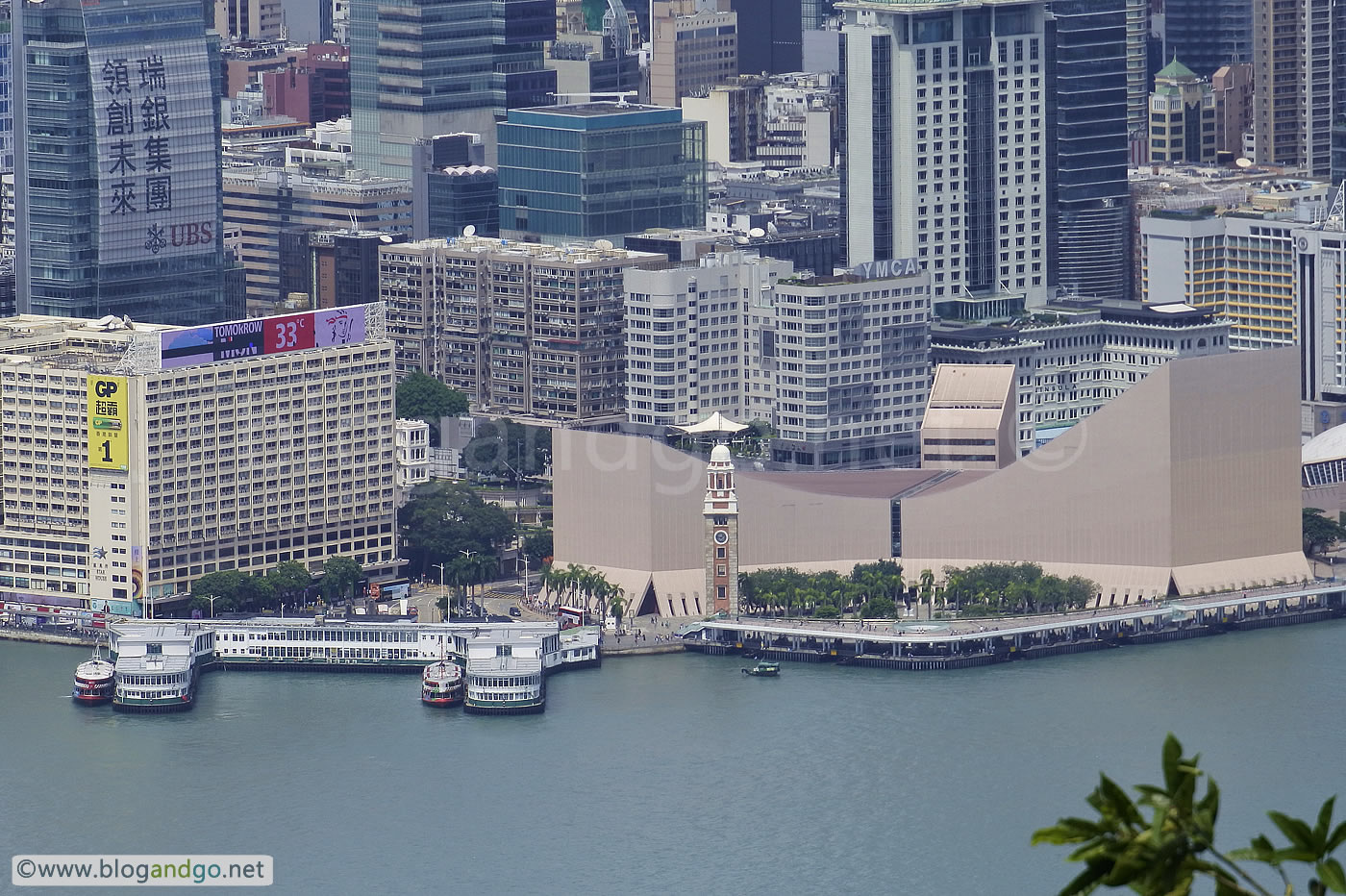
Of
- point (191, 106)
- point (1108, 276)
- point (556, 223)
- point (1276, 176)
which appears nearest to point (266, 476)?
point (191, 106)

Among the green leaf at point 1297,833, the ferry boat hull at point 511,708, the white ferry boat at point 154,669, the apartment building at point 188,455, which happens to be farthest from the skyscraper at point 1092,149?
the green leaf at point 1297,833

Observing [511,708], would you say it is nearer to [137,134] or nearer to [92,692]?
[92,692]

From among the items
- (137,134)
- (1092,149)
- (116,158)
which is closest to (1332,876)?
(116,158)

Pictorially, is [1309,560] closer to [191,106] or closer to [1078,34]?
[1078,34]

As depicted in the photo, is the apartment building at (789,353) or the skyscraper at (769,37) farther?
the skyscraper at (769,37)

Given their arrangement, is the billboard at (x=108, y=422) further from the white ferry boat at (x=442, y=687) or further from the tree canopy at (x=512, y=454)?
the tree canopy at (x=512, y=454)

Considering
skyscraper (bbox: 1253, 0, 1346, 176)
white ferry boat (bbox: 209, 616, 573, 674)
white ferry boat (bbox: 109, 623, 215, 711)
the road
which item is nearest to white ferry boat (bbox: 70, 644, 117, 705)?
white ferry boat (bbox: 109, 623, 215, 711)
